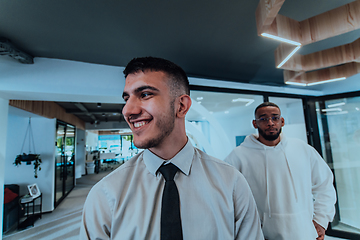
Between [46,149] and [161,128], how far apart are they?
518 centimetres

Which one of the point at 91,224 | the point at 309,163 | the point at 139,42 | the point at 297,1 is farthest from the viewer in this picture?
the point at 139,42

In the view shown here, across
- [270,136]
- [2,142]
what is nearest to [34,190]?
[2,142]

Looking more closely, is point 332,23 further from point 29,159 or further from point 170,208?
point 29,159

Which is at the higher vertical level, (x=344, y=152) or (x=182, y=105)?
(x=182, y=105)

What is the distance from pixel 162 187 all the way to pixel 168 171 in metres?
0.08

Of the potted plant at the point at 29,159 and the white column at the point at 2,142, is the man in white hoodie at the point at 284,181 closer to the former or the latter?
the white column at the point at 2,142

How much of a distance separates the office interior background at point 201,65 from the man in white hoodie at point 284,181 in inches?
32.0

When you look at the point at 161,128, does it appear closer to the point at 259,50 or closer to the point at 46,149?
the point at 259,50

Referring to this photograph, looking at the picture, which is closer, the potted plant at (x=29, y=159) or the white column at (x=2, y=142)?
the white column at (x=2, y=142)

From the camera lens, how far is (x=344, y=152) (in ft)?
10.7

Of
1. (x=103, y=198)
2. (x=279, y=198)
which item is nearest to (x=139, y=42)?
(x=103, y=198)

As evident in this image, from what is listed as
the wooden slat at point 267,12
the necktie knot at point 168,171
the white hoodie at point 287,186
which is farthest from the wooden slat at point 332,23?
the necktie knot at point 168,171

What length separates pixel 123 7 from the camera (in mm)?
1438

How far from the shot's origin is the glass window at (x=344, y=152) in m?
3.13
